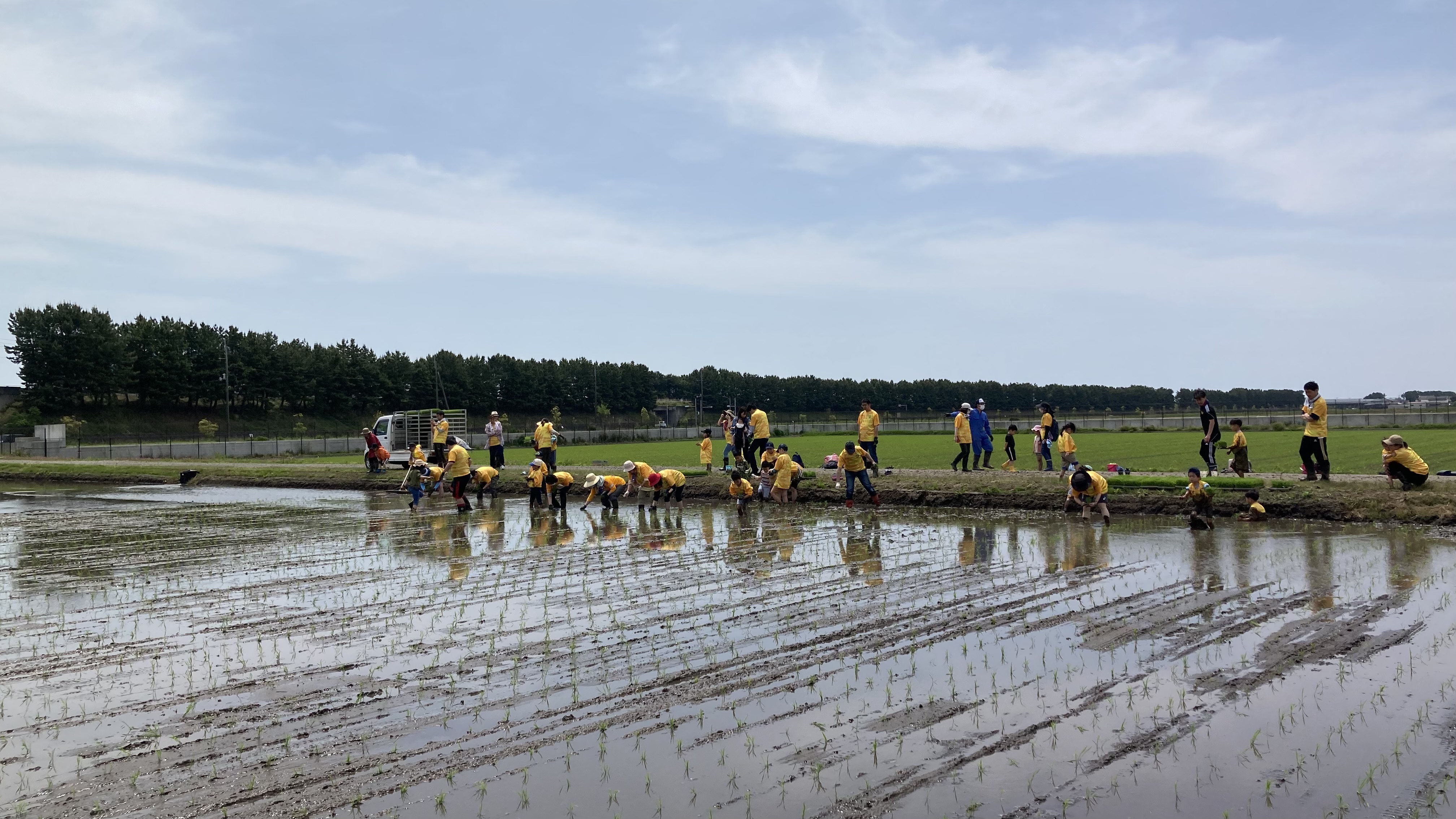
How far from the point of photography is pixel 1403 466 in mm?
15781

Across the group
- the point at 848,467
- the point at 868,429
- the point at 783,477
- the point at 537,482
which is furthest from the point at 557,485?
the point at 868,429

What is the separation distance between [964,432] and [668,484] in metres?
6.45

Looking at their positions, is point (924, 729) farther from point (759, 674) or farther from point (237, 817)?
point (237, 817)

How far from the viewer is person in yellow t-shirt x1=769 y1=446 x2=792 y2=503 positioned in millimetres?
20156

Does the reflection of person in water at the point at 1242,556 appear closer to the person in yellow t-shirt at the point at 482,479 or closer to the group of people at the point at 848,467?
the group of people at the point at 848,467

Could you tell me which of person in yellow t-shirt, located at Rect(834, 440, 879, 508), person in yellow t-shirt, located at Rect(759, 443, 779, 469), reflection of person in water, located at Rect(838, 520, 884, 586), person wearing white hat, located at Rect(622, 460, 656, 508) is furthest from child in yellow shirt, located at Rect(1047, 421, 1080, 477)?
person wearing white hat, located at Rect(622, 460, 656, 508)

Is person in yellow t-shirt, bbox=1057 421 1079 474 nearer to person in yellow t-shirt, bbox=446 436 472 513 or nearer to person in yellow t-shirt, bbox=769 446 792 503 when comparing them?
person in yellow t-shirt, bbox=769 446 792 503

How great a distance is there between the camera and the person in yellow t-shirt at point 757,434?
70.7ft

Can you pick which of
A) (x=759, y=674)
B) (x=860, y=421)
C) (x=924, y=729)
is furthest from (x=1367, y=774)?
(x=860, y=421)

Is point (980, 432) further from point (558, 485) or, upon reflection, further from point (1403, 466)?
point (558, 485)

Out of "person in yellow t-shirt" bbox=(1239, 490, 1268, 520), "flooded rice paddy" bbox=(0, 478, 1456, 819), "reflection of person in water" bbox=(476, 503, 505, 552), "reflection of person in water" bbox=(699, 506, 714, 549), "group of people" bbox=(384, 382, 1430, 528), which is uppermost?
"group of people" bbox=(384, 382, 1430, 528)

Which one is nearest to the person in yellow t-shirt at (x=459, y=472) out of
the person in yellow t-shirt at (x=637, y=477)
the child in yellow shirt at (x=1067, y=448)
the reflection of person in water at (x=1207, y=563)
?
the person in yellow t-shirt at (x=637, y=477)

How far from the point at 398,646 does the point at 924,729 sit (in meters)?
4.63

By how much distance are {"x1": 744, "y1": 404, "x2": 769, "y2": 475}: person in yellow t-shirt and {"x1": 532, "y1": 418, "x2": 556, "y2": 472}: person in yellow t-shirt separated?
14.8 ft
